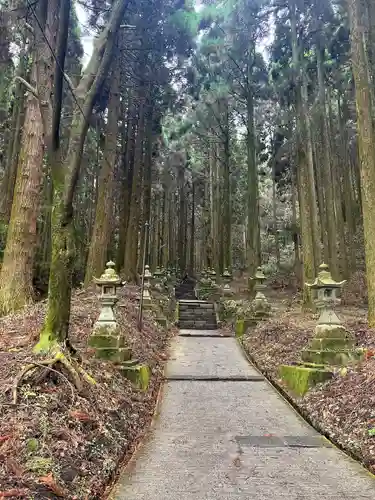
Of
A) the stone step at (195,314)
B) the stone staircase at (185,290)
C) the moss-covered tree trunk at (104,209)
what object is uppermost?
the moss-covered tree trunk at (104,209)

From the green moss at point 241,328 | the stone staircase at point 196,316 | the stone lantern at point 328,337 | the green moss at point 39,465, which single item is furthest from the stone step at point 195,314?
the green moss at point 39,465

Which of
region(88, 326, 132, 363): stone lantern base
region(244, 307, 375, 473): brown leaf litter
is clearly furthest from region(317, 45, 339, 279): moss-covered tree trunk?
region(88, 326, 132, 363): stone lantern base

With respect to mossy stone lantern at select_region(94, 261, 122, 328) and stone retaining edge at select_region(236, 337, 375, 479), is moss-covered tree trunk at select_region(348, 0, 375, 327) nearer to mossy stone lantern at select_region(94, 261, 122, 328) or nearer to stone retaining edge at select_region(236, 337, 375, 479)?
stone retaining edge at select_region(236, 337, 375, 479)

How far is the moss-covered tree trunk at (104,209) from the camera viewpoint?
1144 centimetres

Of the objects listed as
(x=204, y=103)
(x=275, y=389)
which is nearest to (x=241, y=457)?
(x=275, y=389)

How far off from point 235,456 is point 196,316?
42.0 feet

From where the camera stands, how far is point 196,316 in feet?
55.1

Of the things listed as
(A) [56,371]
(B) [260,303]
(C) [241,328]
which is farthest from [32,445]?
(C) [241,328]

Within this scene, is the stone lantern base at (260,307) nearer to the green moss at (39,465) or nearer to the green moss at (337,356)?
the green moss at (337,356)

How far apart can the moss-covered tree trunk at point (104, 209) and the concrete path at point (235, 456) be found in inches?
208

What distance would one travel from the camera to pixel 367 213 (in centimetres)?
730

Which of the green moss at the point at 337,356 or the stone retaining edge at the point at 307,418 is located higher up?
the green moss at the point at 337,356

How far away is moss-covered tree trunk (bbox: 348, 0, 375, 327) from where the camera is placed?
723 cm

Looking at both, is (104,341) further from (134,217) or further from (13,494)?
(134,217)
